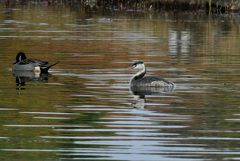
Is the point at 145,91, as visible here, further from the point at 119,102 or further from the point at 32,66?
the point at 32,66

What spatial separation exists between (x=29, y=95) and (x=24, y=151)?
19.5 feet

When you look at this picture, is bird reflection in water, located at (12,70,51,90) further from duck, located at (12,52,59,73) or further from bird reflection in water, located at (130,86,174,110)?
bird reflection in water, located at (130,86,174,110)

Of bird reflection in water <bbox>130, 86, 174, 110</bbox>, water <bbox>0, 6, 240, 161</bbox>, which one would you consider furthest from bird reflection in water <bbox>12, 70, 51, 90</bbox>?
bird reflection in water <bbox>130, 86, 174, 110</bbox>

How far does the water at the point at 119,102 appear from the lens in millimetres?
10805

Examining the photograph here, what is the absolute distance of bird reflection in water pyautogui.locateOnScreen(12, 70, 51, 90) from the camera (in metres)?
19.4

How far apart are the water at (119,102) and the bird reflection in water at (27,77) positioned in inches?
4.0

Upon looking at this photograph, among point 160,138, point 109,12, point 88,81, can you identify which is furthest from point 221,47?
point 109,12

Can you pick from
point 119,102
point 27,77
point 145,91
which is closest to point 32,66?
point 27,77

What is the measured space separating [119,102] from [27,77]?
5.84m

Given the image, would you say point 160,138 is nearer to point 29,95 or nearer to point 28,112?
point 28,112

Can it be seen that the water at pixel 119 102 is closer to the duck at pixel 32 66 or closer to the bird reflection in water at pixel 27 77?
the bird reflection in water at pixel 27 77

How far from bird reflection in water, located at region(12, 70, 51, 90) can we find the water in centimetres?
10

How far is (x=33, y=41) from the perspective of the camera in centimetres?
3212

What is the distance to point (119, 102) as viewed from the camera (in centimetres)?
1535
